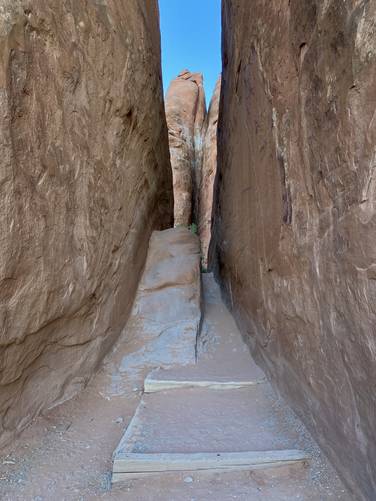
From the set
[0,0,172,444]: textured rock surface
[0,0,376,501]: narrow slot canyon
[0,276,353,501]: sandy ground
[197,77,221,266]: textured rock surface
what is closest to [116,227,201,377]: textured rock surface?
[0,0,376,501]: narrow slot canyon

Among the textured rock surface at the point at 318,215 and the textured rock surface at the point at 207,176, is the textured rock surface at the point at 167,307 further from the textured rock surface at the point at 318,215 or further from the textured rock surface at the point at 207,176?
the textured rock surface at the point at 207,176

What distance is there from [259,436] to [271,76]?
2.83 meters

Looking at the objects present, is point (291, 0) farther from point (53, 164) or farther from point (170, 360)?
point (170, 360)

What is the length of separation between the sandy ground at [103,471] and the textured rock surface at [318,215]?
0.17m

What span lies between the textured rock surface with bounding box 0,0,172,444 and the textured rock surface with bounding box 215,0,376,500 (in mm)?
1479

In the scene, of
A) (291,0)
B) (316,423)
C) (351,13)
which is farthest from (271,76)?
(316,423)

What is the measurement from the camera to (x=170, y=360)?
3443 mm

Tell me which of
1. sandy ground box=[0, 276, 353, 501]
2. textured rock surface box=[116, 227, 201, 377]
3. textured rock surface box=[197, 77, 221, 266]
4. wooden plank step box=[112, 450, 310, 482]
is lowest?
sandy ground box=[0, 276, 353, 501]

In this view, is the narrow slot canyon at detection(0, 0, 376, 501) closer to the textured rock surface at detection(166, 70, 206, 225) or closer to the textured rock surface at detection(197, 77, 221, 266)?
the textured rock surface at detection(197, 77, 221, 266)

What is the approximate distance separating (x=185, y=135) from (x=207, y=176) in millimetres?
2893

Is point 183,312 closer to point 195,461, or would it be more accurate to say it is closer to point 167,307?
point 167,307

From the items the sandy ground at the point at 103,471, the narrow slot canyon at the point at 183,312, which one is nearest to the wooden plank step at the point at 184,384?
the narrow slot canyon at the point at 183,312

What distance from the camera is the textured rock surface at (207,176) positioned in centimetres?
1532

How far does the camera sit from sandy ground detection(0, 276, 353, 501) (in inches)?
73.3
